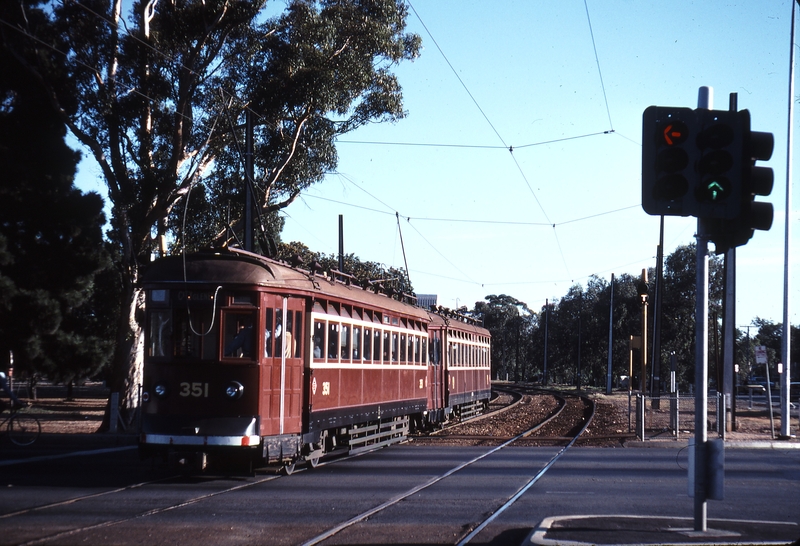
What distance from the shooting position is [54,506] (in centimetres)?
1078

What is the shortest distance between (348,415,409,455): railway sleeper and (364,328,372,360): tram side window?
131cm

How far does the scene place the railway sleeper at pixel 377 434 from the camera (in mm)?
17809

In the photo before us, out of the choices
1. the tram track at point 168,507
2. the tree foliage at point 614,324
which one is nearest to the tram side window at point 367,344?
the tram track at point 168,507

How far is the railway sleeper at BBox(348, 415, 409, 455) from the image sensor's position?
58.4ft

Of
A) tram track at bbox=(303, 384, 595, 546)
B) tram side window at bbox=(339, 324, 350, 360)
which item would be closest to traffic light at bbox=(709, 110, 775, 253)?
tram track at bbox=(303, 384, 595, 546)

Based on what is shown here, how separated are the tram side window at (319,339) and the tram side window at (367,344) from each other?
2.52 metres

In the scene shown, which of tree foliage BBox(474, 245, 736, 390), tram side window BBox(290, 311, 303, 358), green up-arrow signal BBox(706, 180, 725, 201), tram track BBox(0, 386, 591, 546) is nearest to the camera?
green up-arrow signal BBox(706, 180, 725, 201)

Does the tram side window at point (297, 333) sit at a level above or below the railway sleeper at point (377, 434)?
above

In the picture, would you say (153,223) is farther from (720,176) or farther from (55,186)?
(720,176)

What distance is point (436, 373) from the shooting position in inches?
998

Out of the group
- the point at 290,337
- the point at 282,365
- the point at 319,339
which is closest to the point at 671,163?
the point at 282,365

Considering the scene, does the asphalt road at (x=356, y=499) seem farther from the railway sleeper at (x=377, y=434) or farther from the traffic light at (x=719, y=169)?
the traffic light at (x=719, y=169)

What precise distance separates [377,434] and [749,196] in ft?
39.3

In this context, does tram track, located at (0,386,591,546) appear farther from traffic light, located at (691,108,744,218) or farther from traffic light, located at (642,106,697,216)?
traffic light, located at (691,108,744,218)
